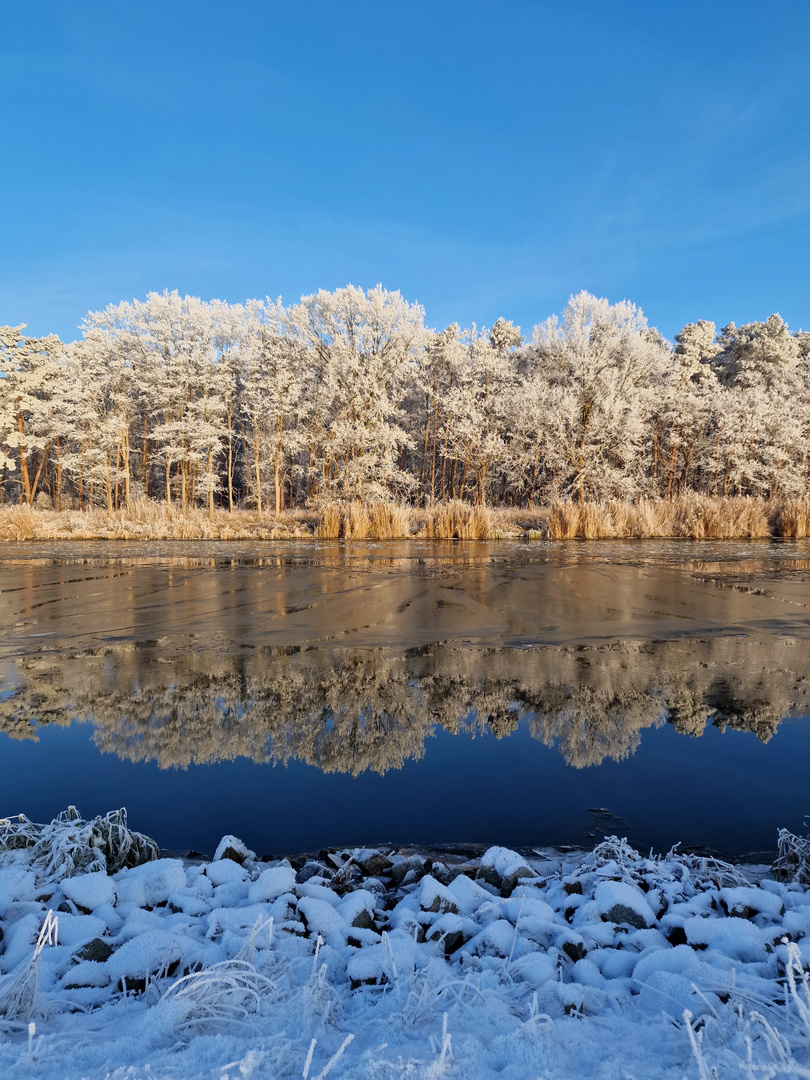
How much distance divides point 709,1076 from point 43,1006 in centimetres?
171

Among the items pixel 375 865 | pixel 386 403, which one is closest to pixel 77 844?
pixel 375 865

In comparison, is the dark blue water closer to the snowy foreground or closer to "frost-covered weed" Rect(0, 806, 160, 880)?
"frost-covered weed" Rect(0, 806, 160, 880)

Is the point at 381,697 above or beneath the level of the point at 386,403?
beneath

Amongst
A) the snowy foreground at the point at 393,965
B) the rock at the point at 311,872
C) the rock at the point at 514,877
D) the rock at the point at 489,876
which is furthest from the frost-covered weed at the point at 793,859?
the rock at the point at 311,872

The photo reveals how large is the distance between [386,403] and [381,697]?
25.4 meters

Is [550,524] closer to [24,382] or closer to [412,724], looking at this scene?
[412,724]

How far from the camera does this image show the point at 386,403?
94.9 ft

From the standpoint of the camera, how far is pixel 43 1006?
166cm

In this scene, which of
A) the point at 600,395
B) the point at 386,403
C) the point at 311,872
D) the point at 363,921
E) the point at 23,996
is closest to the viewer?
the point at 23,996

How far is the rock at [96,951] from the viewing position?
6.27ft

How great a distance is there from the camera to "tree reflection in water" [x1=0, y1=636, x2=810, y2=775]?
395 cm

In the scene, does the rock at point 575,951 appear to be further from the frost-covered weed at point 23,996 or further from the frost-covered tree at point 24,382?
the frost-covered tree at point 24,382

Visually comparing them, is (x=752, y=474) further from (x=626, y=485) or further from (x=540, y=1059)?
(x=540, y=1059)

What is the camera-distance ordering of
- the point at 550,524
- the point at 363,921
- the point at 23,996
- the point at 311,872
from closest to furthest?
the point at 23,996
the point at 363,921
the point at 311,872
the point at 550,524
